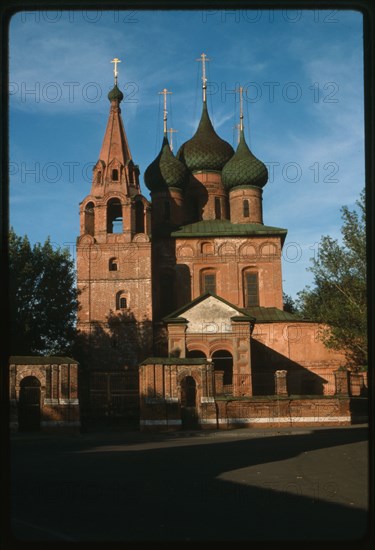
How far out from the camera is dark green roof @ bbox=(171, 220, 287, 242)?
41.4 meters

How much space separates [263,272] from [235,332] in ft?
23.9

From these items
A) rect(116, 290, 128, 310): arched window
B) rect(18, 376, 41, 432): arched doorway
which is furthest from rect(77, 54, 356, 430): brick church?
rect(18, 376, 41, 432): arched doorway

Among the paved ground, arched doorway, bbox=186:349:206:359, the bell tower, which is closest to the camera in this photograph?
the paved ground

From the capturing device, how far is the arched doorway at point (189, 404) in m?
29.1

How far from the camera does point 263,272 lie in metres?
41.1

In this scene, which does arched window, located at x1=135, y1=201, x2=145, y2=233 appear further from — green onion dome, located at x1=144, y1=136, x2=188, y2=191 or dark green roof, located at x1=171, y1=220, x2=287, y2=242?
green onion dome, located at x1=144, y1=136, x2=188, y2=191

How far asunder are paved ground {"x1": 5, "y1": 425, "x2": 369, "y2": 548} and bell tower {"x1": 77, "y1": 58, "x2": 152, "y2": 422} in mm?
16717

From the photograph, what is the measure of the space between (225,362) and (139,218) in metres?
8.79

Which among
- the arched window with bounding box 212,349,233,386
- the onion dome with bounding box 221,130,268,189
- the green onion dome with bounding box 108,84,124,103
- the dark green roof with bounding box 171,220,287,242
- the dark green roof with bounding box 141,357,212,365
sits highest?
the green onion dome with bounding box 108,84,124,103

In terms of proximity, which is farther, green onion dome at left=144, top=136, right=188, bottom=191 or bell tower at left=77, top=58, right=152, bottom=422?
green onion dome at left=144, top=136, right=188, bottom=191

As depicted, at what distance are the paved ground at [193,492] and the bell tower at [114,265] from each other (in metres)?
16.7

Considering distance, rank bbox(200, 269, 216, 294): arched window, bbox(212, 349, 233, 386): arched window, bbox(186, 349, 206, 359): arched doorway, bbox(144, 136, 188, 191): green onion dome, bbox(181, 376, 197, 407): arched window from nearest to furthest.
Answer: bbox(181, 376, 197, 407): arched window < bbox(186, 349, 206, 359): arched doorway < bbox(212, 349, 233, 386): arched window < bbox(200, 269, 216, 294): arched window < bbox(144, 136, 188, 191): green onion dome

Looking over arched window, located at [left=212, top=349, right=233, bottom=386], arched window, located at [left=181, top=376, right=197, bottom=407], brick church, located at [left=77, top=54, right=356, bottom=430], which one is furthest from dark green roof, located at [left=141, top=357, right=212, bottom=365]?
arched window, located at [left=212, top=349, right=233, bottom=386]

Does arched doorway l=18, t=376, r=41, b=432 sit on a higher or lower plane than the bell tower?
lower
